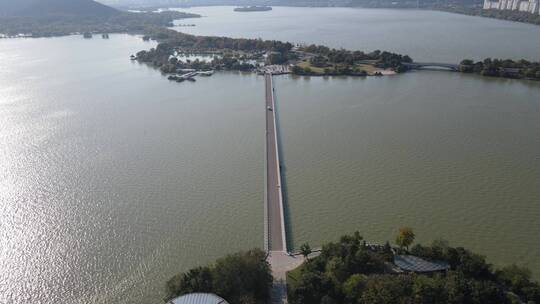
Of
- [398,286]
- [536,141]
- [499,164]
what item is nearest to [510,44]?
[536,141]

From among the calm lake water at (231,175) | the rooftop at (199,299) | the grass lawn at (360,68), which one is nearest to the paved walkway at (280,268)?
the calm lake water at (231,175)

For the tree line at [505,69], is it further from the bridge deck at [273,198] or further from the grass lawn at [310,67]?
→ the bridge deck at [273,198]

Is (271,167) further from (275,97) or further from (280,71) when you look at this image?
(280,71)

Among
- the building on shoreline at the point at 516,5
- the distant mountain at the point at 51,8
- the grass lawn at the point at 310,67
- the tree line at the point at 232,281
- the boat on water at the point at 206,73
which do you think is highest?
the building on shoreline at the point at 516,5

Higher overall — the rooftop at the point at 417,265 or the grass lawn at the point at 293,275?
the rooftop at the point at 417,265

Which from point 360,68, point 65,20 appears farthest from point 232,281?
point 65,20

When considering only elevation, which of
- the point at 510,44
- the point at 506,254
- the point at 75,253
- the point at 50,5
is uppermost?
the point at 50,5

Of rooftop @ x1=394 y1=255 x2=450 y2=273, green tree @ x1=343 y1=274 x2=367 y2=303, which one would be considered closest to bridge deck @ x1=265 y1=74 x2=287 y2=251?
green tree @ x1=343 y1=274 x2=367 y2=303

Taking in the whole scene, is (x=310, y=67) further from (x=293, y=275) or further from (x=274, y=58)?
(x=293, y=275)
